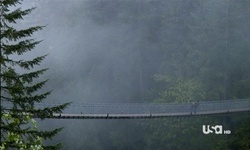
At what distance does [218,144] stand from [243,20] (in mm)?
13209

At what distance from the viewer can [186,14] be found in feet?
134

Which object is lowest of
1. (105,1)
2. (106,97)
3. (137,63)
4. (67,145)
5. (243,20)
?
(67,145)

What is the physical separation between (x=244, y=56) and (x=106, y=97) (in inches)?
575

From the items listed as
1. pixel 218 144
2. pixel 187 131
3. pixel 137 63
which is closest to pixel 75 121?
pixel 137 63

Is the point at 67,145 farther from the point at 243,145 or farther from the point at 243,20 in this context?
the point at 243,20

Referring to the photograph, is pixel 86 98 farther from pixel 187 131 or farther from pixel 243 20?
pixel 243 20

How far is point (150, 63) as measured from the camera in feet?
135

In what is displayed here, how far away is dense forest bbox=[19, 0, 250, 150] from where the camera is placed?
33188 mm

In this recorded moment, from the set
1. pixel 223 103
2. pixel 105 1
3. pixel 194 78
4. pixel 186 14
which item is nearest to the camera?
pixel 223 103

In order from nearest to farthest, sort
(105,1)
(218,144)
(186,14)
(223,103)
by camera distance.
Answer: (223,103), (218,144), (186,14), (105,1)

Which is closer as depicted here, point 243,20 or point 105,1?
point 243,20

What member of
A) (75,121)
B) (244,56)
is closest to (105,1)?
(75,121)

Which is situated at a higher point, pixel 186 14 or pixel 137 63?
pixel 186 14

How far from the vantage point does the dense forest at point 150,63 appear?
33.2 meters
